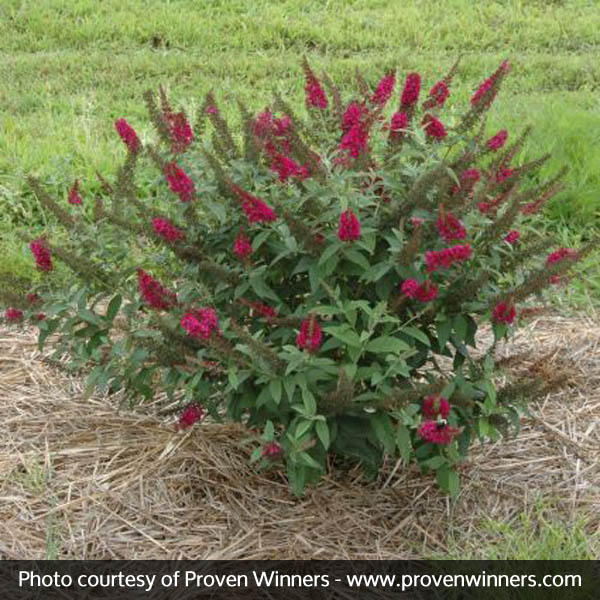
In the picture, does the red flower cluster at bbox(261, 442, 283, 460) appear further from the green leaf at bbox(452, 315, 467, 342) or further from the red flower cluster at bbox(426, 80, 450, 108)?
the red flower cluster at bbox(426, 80, 450, 108)

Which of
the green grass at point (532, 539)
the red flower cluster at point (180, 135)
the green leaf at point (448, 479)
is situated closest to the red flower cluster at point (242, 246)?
the red flower cluster at point (180, 135)

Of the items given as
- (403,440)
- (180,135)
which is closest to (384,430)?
(403,440)

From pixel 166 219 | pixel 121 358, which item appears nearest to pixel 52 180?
pixel 121 358

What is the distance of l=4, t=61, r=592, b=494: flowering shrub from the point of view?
2.68 meters

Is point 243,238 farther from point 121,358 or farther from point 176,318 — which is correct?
point 121,358

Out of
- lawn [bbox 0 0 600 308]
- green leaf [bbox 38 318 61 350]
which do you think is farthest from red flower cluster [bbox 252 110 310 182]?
lawn [bbox 0 0 600 308]

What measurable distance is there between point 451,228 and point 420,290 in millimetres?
170

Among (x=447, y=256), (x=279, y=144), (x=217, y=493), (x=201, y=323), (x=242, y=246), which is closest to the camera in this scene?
(x=447, y=256)

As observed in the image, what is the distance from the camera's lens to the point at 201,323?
8.50ft

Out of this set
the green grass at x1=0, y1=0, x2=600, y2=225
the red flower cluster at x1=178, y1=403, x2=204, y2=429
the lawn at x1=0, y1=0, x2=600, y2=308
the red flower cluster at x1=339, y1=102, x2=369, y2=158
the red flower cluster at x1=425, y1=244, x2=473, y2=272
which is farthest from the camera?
the green grass at x1=0, y1=0, x2=600, y2=225

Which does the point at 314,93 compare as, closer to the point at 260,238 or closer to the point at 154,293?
the point at 260,238

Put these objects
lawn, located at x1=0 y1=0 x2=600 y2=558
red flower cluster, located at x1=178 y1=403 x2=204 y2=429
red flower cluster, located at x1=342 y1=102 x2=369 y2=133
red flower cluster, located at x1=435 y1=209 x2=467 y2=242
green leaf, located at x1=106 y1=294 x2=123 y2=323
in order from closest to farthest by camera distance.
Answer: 1. red flower cluster, located at x1=435 y1=209 x2=467 y2=242
2. red flower cluster, located at x1=342 y1=102 x2=369 y2=133
3. red flower cluster, located at x1=178 y1=403 x2=204 y2=429
4. green leaf, located at x1=106 y1=294 x2=123 y2=323
5. lawn, located at x1=0 y1=0 x2=600 y2=558

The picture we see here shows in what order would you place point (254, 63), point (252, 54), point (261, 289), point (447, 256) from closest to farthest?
point (447, 256)
point (261, 289)
point (254, 63)
point (252, 54)

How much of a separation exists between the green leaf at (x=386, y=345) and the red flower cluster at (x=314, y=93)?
730 mm
